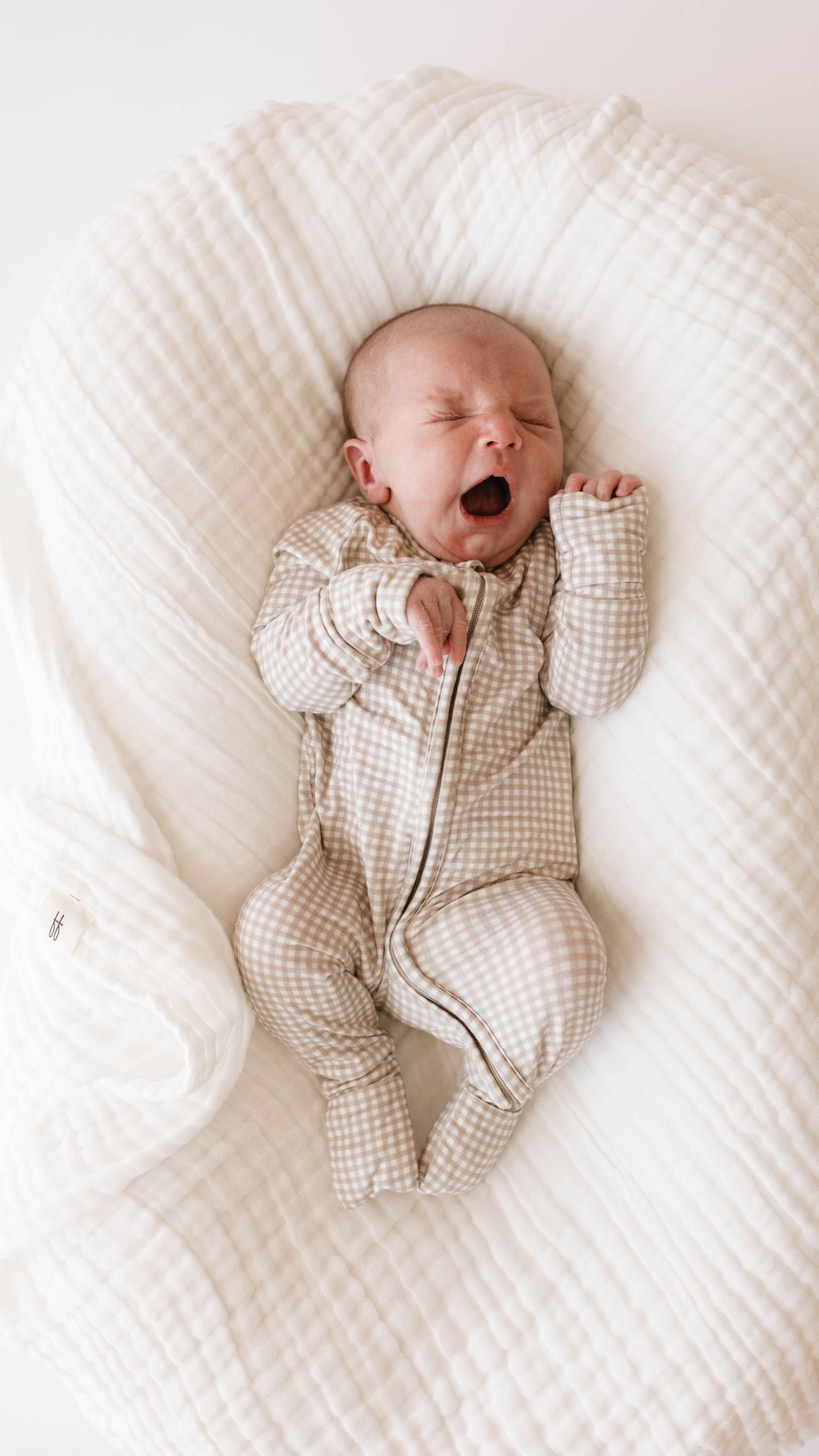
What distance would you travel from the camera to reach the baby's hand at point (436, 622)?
1209mm

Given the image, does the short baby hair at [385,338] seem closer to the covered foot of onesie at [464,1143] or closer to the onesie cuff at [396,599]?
the onesie cuff at [396,599]

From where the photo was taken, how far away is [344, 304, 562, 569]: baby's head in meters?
1.32

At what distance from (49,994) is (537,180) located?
3.92ft

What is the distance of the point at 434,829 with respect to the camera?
4.31 ft

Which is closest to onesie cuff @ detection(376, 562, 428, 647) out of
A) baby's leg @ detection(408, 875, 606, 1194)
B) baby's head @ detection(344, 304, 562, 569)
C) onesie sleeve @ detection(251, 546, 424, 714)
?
onesie sleeve @ detection(251, 546, 424, 714)

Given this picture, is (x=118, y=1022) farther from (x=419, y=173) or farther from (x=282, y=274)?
(x=419, y=173)

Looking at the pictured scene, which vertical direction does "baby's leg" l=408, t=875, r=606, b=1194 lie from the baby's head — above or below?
below

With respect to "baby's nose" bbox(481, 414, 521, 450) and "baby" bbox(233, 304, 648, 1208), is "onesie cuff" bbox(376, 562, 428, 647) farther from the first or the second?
"baby's nose" bbox(481, 414, 521, 450)

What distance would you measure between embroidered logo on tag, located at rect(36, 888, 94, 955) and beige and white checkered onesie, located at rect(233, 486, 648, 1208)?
0.19 meters

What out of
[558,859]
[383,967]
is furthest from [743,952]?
[383,967]

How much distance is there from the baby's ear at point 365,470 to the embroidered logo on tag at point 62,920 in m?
0.64

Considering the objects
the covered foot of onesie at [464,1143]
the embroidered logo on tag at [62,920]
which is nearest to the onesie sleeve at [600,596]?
the covered foot of onesie at [464,1143]

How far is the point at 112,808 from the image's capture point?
1.27 metres

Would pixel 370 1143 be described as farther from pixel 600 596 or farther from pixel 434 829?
pixel 600 596
